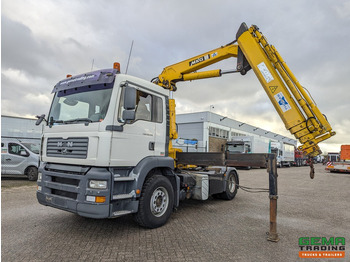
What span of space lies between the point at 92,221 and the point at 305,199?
7120 millimetres

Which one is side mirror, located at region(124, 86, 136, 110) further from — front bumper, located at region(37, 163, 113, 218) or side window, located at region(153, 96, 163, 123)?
front bumper, located at region(37, 163, 113, 218)

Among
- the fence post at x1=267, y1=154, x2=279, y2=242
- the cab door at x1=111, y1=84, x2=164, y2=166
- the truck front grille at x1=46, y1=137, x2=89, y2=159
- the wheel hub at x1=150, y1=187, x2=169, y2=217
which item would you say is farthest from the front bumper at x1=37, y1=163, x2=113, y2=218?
the fence post at x1=267, y1=154, x2=279, y2=242

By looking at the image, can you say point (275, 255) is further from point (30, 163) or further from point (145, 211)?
point (30, 163)

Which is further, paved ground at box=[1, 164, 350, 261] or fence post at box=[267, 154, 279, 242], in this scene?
fence post at box=[267, 154, 279, 242]

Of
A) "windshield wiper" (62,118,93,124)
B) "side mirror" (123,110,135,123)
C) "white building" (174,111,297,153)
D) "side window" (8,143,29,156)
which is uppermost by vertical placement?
"white building" (174,111,297,153)

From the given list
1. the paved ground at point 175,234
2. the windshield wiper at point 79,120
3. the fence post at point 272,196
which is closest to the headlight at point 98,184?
the paved ground at point 175,234

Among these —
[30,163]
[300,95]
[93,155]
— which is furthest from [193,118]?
[93,155]

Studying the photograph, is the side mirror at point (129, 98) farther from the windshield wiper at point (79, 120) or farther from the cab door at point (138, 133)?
the windshield wiper at point (79, 120)

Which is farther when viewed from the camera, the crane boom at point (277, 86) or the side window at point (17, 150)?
the side window at point (17, 150)

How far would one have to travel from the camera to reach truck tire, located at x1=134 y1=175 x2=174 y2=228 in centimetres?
453

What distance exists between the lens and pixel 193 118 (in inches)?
1293

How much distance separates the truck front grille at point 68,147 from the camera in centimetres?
426

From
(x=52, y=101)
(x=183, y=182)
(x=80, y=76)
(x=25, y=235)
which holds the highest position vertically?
(x=80, y=76)
